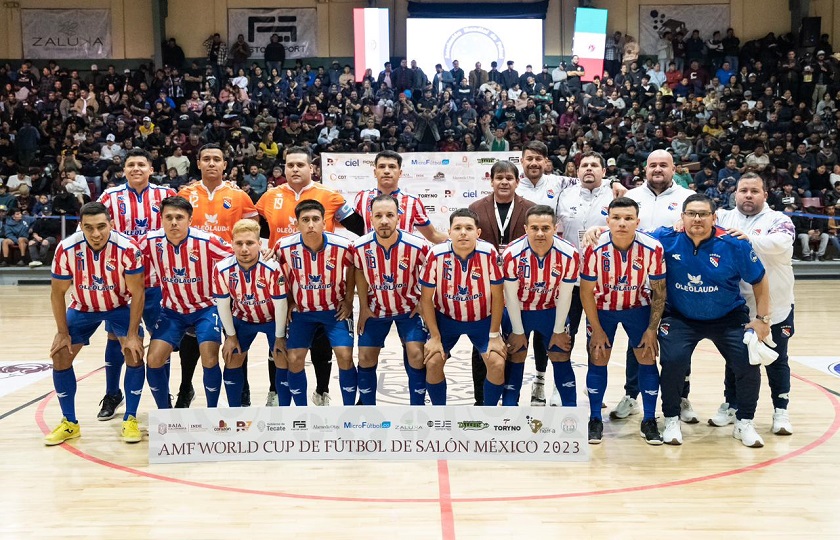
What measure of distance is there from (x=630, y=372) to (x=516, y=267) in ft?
5.68

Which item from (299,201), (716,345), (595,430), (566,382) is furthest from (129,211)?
(716,345)

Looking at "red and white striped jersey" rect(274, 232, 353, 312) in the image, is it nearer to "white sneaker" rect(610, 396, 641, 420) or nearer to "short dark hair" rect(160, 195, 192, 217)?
"short dark hair" rect(160, 195, 192, 217)

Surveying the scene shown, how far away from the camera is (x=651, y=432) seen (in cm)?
649

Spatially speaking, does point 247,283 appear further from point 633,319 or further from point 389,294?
point 633,319

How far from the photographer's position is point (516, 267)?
641cm

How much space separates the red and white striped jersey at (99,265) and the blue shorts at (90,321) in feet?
0.35

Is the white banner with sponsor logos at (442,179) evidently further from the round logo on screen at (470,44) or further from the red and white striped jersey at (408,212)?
the red and white striped jersey at (408,212)

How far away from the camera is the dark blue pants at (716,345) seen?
639 cm

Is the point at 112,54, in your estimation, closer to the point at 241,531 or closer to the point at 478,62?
the point at 478,62

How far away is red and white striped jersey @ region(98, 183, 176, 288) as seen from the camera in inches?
295

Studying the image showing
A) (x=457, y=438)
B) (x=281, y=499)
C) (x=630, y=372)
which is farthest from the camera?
(x=630, y=372)

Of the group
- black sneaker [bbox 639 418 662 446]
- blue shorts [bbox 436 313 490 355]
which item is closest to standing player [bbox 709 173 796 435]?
black sneaker [bbox 639 418 662 446]

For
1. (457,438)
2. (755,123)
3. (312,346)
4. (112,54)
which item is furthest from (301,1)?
(457,438)

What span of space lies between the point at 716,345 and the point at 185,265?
442 centimetres
